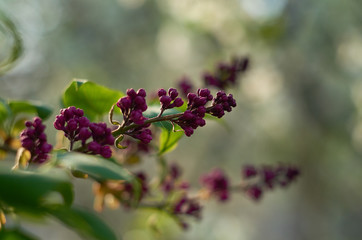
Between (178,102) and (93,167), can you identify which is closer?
(93,167)

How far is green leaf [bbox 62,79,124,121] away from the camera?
434 millimetres

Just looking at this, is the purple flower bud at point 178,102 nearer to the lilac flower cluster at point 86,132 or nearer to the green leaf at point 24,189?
the lilac flower cluster at point 86,132

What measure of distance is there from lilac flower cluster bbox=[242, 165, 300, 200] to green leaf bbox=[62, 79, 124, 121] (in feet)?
1.09

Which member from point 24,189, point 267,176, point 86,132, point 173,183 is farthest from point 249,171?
point 24,189

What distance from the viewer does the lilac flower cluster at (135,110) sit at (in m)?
0.34

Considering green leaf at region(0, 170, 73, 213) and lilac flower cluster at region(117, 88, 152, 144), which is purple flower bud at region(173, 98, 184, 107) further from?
green leaf at region(0, 170, 73, 213)

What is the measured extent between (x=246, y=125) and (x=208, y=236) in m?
1.48

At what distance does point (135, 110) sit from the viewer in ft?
1.14

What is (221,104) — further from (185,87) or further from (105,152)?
(185,87)

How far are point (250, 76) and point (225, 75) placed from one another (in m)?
3.21

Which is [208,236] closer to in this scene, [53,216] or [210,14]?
[210,14]

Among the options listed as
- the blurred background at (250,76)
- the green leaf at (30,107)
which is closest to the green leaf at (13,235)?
the green leaf at (30,107)

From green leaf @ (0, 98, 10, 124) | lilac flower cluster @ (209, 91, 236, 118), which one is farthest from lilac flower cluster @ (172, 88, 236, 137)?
green leaf @ (0, 98, 10, 124)

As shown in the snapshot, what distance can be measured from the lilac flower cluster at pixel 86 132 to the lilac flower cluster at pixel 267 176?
41 centimetres
